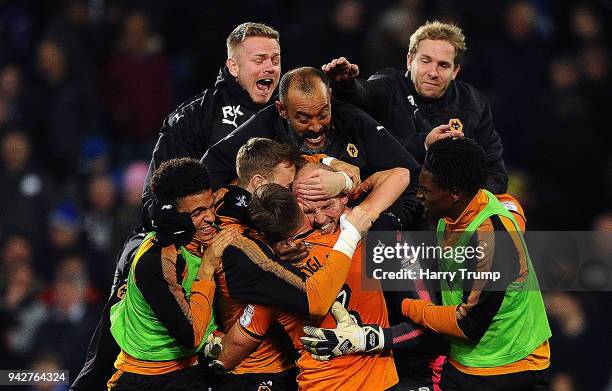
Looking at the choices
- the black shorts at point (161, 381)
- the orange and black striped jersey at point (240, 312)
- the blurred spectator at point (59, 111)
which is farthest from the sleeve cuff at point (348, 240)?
the blurred spectator at point (59, 111)

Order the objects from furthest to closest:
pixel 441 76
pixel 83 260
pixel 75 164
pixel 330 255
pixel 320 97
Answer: pixel 75 164 < pixel 83 260 < pixel 441 76 < pixel 320 97 < pixel 330 255

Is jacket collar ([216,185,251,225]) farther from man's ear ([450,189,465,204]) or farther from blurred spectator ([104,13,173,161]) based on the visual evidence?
blurred spectator ([104,13,173,161])

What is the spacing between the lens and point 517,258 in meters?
5.38

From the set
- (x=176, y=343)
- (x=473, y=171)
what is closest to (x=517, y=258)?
(x=473, y=171)

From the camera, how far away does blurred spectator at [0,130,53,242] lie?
380 inches

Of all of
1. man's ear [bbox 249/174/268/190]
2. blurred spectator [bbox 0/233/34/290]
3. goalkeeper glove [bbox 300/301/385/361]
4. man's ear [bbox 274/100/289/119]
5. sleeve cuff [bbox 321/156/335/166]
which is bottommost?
blurred spectator [bbox 0/233/34/290]

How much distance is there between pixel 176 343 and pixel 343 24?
496 centimetres

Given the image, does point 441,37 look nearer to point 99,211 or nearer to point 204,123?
point 204,123

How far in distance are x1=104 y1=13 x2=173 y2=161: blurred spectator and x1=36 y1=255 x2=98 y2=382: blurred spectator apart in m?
1.32

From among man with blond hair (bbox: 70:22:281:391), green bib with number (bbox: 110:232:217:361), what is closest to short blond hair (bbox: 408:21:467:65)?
man with blond hair (bbox: 70:22:281:391)

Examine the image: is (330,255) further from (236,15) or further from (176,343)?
(236,15)

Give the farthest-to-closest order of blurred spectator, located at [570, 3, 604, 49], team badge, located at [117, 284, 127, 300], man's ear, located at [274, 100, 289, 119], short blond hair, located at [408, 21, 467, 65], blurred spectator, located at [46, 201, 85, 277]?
blurred spectator, located at [570, 3, 604, 49] → blurred spectator, located at [46, 201, 85, 277] → short blond hair, located at [408, 21, 467, 65] → team badge, located at [117, 284, 127, 300] → man's ear, located at [274, 100, 289, 119]

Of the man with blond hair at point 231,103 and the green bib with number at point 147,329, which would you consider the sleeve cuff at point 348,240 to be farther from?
the man with blond hair at point 231,103

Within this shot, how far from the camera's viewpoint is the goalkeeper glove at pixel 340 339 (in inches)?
210
